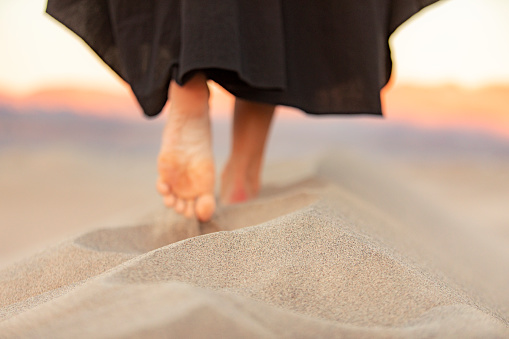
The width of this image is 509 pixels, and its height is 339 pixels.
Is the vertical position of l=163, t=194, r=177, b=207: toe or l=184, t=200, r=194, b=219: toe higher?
l=163, t=194, r=177, b=207: toe

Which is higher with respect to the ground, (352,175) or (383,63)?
(383,63)

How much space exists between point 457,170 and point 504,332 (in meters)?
3.61

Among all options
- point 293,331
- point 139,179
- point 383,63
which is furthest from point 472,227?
point 139,179

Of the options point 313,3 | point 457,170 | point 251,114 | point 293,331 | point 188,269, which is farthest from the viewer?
point 457,170

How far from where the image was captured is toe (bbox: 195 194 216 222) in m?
0.96

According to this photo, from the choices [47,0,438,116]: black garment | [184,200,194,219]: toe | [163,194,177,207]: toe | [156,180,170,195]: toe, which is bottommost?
[184,200,194,219]: toe

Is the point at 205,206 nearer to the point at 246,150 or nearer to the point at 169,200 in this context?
the point at 169,200

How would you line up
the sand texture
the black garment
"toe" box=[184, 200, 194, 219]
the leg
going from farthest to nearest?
the leg, "toe" box=[184, 200, 194, 219], the black garment, the sand texture

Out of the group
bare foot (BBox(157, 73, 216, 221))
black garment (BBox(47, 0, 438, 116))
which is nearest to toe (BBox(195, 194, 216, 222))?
bare foot (BBox(157, 73, 216, 221))

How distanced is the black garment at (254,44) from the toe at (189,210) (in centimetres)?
21

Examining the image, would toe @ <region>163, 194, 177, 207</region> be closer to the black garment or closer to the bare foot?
the bare foot

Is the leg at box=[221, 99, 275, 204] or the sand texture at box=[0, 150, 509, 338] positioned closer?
the sand texture at box=[0, 150, 509, 338]

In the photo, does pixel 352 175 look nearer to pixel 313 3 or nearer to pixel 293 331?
pixel 313 3

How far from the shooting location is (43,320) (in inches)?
18.8
